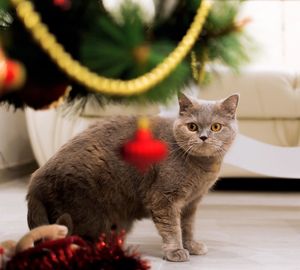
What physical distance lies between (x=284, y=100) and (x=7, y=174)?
161 centimetres

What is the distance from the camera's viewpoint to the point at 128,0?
73 cm

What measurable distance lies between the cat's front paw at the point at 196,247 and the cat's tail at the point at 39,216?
38 cm

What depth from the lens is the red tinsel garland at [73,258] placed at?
938 millimetres

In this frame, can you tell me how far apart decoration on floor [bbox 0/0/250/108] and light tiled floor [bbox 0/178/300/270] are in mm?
778

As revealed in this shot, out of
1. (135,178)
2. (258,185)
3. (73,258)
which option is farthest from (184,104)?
(258,185)

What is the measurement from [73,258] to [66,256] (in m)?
0.01

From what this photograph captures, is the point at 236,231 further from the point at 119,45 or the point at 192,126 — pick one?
the point at 119,45

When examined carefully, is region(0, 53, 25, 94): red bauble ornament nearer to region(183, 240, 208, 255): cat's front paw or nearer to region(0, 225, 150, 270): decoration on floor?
region(0, 225, 150, 270): decoration on floor

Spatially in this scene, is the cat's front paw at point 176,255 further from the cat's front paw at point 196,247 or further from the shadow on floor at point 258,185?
the shadow on floor at point 258,185

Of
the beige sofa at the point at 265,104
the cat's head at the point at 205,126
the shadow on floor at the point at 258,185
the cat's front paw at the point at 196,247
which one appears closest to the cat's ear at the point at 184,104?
the cat's head at the point at 205,126

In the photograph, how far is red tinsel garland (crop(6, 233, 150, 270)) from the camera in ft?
3.08

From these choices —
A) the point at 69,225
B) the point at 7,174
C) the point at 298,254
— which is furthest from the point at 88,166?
the point at 7,174

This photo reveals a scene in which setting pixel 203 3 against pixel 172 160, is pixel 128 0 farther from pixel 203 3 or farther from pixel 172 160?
pixel 172 160

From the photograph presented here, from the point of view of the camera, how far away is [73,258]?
37.4 inches
